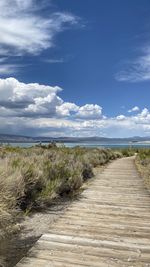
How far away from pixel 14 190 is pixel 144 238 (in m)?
3.33

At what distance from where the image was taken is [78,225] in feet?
23.1

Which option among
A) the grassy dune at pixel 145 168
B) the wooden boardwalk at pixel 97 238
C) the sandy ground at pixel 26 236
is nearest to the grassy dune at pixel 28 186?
the sandy ground at pixel 26 236

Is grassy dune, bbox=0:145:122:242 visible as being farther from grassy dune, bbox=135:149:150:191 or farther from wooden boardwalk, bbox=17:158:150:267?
grassy dune, bbox=135:149:150:191

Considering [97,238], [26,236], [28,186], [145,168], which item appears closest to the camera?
[97,238]

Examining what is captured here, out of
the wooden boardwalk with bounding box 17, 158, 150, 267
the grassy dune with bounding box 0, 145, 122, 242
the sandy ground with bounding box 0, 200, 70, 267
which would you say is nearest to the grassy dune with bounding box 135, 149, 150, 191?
the grassy dune with bounding box 0, 145, 122, 242

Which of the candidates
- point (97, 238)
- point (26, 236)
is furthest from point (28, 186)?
point (97, 238)

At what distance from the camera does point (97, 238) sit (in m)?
6.19

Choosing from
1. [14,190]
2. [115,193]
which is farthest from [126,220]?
[115,193]

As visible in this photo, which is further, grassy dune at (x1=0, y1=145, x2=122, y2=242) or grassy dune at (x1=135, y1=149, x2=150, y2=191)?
grassy dune at (x1=135, y1=149, x2=150, y2=191)

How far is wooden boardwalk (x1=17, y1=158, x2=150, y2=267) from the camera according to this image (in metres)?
5.05

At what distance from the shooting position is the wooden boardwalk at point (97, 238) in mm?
5051

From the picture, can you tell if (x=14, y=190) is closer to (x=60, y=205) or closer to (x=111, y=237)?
(x=60, y=205)

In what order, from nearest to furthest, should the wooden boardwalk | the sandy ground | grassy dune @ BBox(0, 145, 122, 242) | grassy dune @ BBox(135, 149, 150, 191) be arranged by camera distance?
the wooden boardwalk
the sandy ground
grassy dune @ BBox(0, 145, 122, 242)
grassy dune @ BBox(135, 149, 150, 191)

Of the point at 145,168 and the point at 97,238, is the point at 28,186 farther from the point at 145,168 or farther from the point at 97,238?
the point at 145,168
